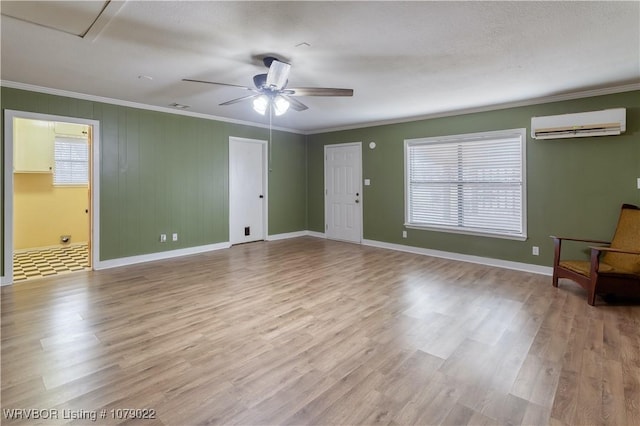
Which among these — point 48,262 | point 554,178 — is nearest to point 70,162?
point 48,262

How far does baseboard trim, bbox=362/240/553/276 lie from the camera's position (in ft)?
15.5

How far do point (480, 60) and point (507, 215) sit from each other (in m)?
2.70

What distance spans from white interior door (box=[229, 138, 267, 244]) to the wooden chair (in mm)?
5233

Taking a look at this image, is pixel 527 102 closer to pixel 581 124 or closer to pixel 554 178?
pixel 581 124

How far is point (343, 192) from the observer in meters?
7.21

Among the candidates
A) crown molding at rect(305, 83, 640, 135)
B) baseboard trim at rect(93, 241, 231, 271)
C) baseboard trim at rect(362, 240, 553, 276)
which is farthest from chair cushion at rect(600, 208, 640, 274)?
baseboard trim at rect(93, 241, 231, 271)

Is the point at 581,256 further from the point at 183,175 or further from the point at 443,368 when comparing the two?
the point at 183,175

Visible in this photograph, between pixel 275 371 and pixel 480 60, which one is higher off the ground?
pixel 480 60

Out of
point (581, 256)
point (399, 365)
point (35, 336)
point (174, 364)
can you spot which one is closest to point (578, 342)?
point (399, 365)

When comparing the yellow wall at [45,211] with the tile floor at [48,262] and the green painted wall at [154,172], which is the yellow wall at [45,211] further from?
the green painted wall at [154,172]

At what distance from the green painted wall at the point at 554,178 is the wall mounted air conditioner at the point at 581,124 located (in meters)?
0.16

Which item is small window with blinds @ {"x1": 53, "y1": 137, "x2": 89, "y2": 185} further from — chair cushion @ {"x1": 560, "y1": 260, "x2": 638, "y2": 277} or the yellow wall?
chair cushion @ {"x1": 560, "y1": 260, "x2": 638, "y2": 277}

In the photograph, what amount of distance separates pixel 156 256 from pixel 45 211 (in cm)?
278

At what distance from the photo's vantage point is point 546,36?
2.69 m
